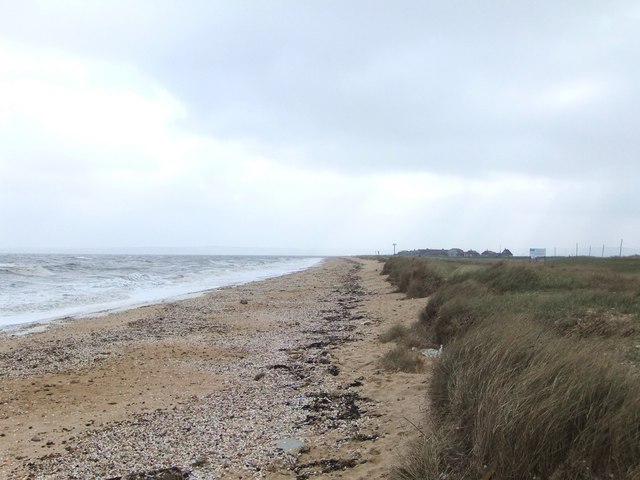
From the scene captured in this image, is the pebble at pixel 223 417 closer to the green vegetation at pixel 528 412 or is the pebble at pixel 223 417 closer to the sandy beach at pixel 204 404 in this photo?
the sandy beach at pixel 204 404

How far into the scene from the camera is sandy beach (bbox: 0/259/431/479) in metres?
4.84

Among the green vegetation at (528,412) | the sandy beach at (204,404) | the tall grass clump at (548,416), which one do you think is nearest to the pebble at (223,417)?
the sandy beach at (204,404)

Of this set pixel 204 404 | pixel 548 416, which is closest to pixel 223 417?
pixel 204 404

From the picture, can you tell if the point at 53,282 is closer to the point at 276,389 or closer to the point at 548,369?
the point at 276,389

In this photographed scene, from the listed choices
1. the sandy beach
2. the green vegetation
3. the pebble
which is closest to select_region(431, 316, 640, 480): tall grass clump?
the green vegetation

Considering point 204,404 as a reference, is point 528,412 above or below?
above

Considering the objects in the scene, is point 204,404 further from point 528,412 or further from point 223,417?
point 528,412

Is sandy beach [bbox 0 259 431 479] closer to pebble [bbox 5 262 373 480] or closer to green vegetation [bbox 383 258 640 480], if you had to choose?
pebble [bbox 5 262 373 480]

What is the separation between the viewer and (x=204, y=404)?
6781 millimetres

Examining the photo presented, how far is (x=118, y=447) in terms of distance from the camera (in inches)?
209

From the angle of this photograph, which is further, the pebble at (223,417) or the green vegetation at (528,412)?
the pebble at (223,417)

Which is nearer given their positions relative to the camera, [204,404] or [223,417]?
[223,417]

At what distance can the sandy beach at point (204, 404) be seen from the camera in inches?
190

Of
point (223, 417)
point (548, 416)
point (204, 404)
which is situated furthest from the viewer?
point (204, 404)
